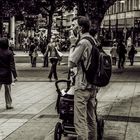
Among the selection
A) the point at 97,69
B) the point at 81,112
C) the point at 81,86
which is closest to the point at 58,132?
the point at 81,112

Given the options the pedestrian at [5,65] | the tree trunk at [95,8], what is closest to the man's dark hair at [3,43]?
the pedestrian at [5,65]

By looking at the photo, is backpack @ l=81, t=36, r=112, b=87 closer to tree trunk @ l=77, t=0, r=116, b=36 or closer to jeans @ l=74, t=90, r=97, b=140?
jeans @ l=74, t=90, r=97, b=140

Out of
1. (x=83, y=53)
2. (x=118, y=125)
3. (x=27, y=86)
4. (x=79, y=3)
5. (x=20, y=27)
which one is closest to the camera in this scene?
(x=83, y=53)

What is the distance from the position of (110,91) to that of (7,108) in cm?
529

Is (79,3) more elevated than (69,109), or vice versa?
(79,3)

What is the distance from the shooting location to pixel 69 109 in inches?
332

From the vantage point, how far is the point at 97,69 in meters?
7.72

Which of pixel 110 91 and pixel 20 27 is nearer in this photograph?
pixel 110 91

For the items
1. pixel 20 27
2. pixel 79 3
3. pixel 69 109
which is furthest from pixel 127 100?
pixel 20 27

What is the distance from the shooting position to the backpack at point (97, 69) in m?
7.67

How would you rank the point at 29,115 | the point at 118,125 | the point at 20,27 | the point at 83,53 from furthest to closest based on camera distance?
the point at 20,27
the point at 29,115
the point at 118,125
the point at 83,53

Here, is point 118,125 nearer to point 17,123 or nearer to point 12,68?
point 17,123

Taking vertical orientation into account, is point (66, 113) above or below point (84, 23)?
below

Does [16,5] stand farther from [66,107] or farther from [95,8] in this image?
[66,107]
